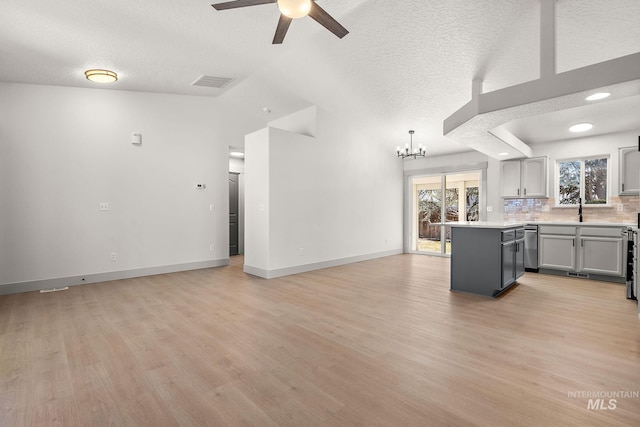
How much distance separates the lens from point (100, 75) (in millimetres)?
4406

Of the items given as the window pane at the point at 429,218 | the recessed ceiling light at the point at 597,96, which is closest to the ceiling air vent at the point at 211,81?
the recessed ceiling light at the point at 597,96

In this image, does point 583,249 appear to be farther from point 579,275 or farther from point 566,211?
point 566,211

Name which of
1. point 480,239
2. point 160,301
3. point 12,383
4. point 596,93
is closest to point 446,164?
point 480,239

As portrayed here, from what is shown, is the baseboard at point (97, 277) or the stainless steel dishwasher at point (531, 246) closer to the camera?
the baseboard at point (97, 277)

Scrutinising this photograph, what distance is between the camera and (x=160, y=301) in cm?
407

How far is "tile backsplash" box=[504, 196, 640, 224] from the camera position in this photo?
5527 mm

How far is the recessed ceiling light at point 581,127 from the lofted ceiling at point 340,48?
12cm

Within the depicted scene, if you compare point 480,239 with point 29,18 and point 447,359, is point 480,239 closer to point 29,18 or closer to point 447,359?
point 447,359

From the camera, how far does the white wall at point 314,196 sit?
556 cm

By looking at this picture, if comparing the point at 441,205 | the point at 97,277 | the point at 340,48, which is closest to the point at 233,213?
the point at 97,277

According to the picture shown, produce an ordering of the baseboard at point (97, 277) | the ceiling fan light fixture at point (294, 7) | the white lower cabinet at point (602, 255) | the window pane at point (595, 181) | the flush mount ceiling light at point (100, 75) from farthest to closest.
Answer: the window pane at point (595, 181) → the white lower cabinet at point (602, 255) → the baseboard at point (97, 277) → the flush mount ceiling light at point (100, 75) → the ceiling fan light fixture at point (294, 7)

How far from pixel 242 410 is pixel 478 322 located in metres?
2.60

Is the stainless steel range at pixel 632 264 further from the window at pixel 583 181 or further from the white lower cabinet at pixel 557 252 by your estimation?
the window at pixel 583 181

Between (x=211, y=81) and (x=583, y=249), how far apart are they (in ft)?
23.3
